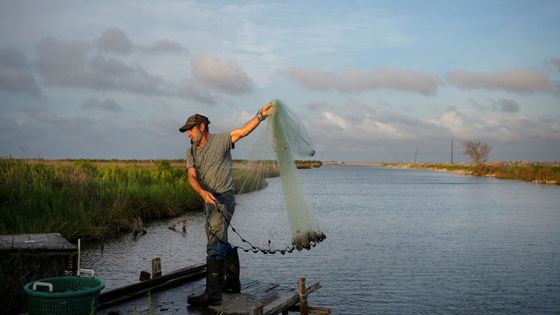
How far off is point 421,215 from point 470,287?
13838 mm

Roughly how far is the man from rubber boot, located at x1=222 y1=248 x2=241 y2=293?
61 centimetres

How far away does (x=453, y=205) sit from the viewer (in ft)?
98.9

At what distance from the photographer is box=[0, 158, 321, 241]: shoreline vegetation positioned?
12234 mm

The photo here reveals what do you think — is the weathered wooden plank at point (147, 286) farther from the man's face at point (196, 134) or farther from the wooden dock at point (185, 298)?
the man's face at point (196, 134)

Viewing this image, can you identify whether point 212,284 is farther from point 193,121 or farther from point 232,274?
point 193,121

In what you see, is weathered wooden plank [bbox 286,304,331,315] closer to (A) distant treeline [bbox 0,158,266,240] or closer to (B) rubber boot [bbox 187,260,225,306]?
(B) rubber boot [bbox 187,260,225,306]

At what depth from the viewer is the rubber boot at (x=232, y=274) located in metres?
7.03

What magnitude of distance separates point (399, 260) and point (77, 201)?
367 inches

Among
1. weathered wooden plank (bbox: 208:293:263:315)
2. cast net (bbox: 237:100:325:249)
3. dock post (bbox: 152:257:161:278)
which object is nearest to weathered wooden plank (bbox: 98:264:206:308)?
dock post (bbox: 152:257:161:278)

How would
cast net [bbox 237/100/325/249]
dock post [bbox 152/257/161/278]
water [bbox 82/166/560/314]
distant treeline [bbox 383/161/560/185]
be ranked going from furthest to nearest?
distant treeline [bbox 383/161/560/185]
water [bbox 82/166/560/314]
dock post [bbox 152/257/161/278]
cast net [bbox 237/100/325/249]

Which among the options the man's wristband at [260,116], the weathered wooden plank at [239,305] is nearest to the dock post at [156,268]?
the weathered wooden plank at [239,305]

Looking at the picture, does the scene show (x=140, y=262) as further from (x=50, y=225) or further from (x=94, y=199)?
(x=94, y=199)

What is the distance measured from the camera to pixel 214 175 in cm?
628

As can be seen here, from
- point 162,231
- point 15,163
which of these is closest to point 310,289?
point 162,231
